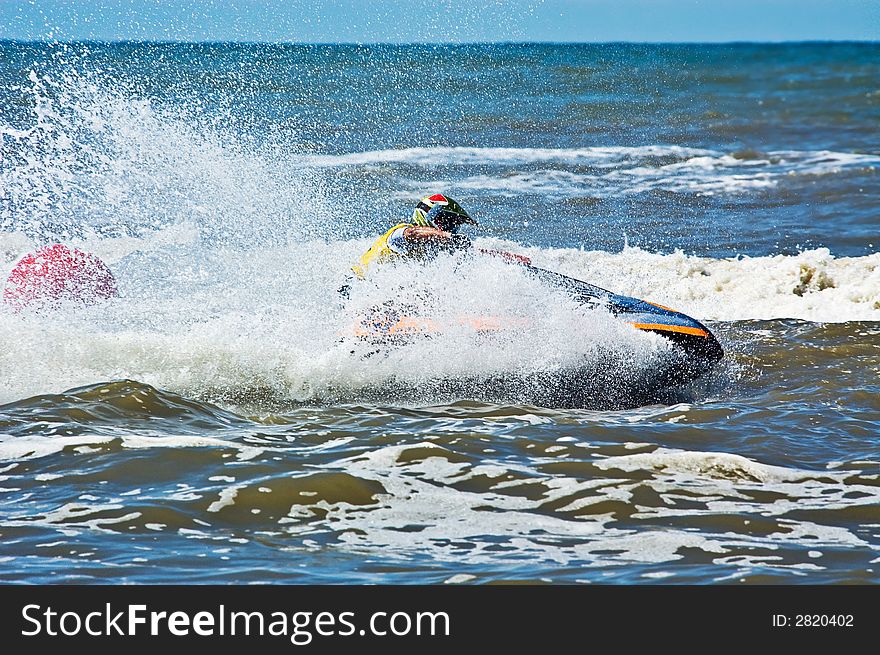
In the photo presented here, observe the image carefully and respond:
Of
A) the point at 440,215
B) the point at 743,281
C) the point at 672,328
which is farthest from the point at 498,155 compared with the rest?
the point at 672,328

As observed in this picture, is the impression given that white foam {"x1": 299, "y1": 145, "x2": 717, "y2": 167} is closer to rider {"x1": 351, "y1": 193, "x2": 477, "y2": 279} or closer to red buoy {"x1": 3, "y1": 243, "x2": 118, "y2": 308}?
red buoy {"x1": 3, "y1": 243, "x2": 118, "y2": 308}

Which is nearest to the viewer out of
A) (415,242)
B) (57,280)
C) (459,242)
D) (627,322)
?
(627,322)

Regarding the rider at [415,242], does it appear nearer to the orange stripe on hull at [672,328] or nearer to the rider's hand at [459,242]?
the rider's hand at [459,242]

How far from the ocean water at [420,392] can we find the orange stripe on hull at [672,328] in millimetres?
157

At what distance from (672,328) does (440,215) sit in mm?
2334

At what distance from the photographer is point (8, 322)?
8.30 metres

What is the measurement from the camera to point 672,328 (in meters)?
8.19

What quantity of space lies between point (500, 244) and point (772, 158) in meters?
10.0

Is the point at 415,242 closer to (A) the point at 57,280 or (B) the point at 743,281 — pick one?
(A) the point at 57,280

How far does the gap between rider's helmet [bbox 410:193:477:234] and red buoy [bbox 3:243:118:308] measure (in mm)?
3126

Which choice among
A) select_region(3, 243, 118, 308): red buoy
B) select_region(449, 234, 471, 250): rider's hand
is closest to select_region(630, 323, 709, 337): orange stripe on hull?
select_region(449, 234, 471, 250): rider's hand

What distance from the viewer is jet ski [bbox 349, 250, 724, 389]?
809 centimetres

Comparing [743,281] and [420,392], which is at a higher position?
[743,281]

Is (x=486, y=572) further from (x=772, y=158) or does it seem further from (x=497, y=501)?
(x=772, y=158)
